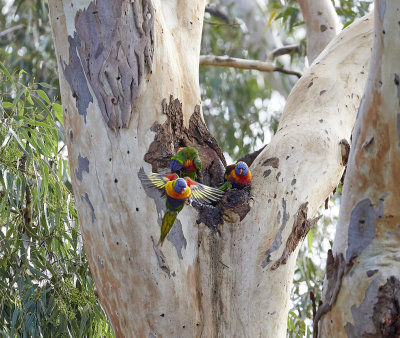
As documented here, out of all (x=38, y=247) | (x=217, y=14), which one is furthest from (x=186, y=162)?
(x=217, y=14)

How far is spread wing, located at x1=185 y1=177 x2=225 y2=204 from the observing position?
1.93 metres

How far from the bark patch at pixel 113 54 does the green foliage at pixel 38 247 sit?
56 centimetres

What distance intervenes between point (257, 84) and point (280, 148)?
424 centimetres

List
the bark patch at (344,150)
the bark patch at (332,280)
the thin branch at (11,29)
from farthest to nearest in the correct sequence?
1. the thin branch at (11,29)
2. the bark patch at (344,150)
3. the bark patch at (332,280)

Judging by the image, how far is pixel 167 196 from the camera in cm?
179

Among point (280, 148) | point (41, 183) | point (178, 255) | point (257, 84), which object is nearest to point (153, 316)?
point (178, 255)

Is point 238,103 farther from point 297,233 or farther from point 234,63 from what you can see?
point 297,233

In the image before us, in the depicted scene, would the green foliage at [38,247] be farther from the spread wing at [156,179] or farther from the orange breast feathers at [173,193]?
the orange breast feathers at [173,193]

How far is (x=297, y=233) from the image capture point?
194 cm

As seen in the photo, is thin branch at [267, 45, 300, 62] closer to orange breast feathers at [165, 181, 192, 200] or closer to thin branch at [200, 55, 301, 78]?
thin branch at [200, 55, 301, 78]

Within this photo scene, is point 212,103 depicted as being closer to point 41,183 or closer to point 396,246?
point 41,183

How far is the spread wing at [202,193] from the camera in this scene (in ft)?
6.34

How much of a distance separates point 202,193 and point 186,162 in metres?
0.11

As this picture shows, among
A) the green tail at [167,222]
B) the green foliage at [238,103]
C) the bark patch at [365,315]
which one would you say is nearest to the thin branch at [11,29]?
the green foliage at [238,103]
